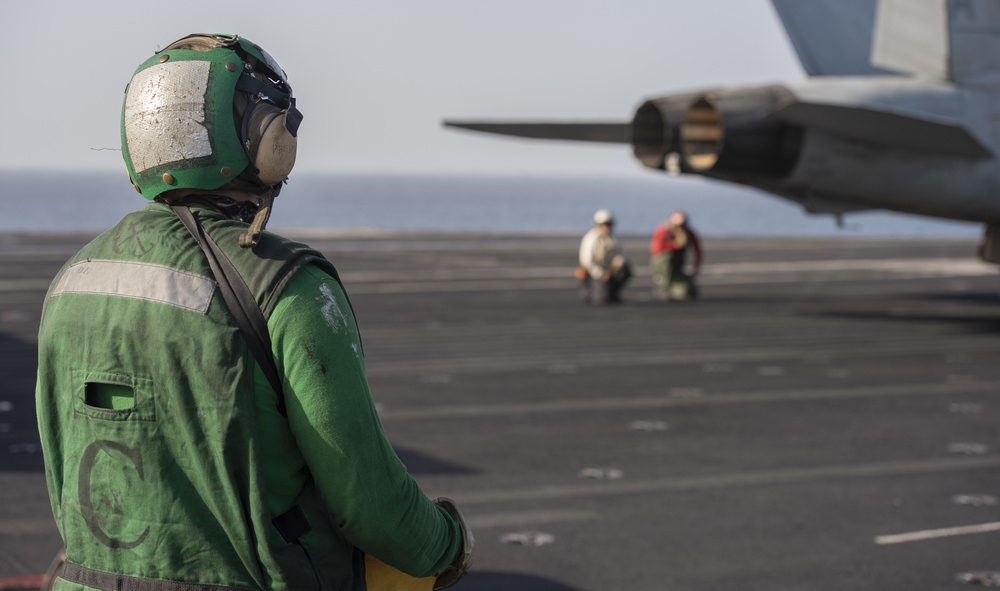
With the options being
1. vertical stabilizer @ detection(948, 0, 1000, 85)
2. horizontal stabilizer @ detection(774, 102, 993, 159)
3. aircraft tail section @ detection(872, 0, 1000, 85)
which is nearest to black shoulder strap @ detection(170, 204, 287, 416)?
horizontal stabilizer @ detection(774, 102, 993, 159)

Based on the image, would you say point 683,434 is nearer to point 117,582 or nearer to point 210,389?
point 117,582

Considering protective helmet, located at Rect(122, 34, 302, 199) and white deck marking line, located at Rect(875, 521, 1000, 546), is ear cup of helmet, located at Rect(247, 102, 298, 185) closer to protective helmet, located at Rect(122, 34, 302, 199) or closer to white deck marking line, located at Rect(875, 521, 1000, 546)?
protective helmet, located at Rect(122, 34, 302, 199)

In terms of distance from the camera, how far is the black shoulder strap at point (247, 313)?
8.08 feet

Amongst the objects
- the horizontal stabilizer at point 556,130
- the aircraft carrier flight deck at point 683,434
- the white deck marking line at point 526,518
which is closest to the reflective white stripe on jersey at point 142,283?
the aircraft carrier flight deck at point 683,434

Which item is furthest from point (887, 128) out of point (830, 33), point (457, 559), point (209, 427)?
point (209, 427)

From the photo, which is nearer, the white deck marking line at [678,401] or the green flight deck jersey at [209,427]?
the green flight deck jersey at [209,427]

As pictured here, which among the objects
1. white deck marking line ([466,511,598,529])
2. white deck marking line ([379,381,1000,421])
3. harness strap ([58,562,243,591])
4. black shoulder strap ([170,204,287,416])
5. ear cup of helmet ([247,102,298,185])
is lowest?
white deck marking line ([379,381,1000,421])

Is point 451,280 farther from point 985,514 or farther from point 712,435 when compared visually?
point 985,514

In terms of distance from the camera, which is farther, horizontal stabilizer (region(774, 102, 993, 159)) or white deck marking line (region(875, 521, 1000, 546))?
horizontal stabilizer (region(774, 102, 993, 159))

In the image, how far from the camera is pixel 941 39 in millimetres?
17422

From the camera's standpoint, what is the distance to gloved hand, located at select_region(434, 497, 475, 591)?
9.32 ft

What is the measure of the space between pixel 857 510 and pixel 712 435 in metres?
2.44

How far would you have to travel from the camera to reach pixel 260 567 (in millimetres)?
2504

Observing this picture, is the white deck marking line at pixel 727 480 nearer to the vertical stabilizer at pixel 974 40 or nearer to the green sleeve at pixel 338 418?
the green sleeve at pixel 338 418
